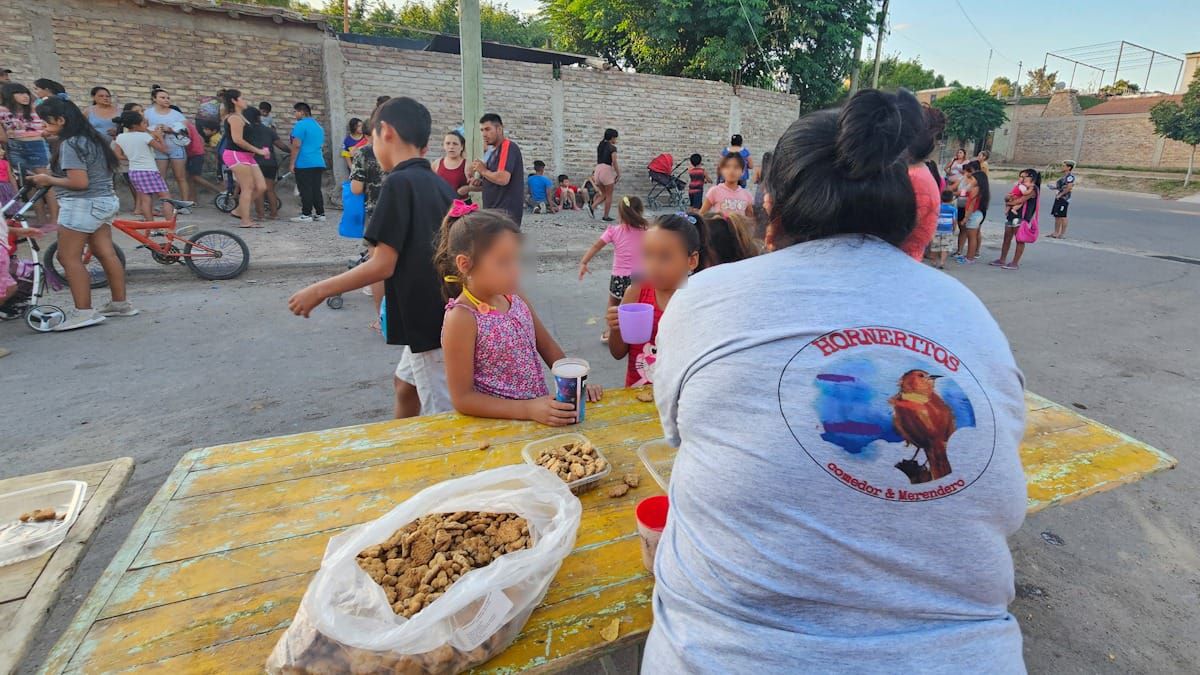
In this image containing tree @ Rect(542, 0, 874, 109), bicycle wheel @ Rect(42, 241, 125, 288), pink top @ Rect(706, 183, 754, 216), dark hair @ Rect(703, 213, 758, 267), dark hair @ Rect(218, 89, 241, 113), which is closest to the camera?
dark hair @ Rect(703, 213, 758, 267)

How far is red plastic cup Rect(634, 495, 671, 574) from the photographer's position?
1.31m

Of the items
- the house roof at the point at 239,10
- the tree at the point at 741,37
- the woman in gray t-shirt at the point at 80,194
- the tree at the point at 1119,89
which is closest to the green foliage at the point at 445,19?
the tree at the point at 741,37

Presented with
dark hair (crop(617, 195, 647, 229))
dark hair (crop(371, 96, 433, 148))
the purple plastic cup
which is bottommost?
the purple plastic cup

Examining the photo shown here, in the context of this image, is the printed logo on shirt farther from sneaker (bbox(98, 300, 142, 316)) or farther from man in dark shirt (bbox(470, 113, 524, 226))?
sneaker (bbox(98, 300, 142, 316))

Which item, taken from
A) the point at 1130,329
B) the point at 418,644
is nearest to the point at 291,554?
the point at 418,644

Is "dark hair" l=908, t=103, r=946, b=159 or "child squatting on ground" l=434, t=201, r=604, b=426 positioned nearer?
"dark hair" l=908, t=103, r=946, b=159

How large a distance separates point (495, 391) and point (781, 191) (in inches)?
55.0

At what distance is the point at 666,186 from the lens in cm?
1370

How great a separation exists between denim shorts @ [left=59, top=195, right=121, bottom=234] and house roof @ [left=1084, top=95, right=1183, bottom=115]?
155 feet

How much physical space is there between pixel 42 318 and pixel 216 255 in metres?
1.81

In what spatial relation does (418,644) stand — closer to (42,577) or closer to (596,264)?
(42,577)

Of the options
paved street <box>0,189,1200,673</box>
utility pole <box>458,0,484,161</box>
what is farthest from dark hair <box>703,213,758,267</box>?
utility pole <box>458,0,484,161</box>

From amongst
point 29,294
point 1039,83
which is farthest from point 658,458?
point 1039,83

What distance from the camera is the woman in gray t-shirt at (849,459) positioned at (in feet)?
3.01
